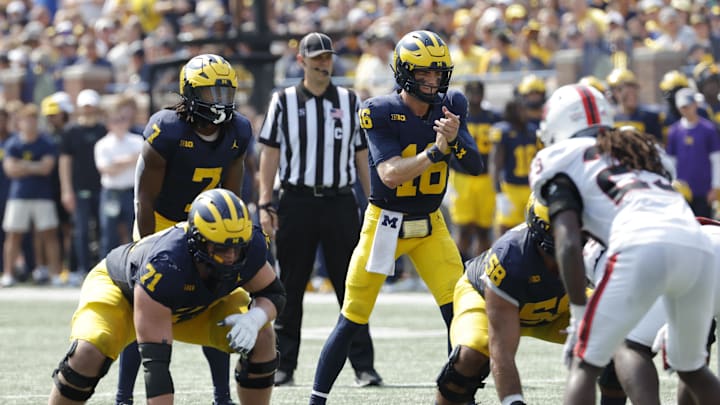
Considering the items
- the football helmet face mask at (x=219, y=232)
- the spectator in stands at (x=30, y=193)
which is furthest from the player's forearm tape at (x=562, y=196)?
the spectator in stands at (x=30, y=193)

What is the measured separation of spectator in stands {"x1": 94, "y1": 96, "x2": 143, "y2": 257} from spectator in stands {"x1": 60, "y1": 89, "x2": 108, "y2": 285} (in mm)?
507

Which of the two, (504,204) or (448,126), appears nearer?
(448,126)

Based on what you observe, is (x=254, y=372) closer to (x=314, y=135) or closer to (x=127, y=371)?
(x=127, y=371)

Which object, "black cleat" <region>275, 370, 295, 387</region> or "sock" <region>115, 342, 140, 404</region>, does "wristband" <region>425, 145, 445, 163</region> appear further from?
"black cleat" <region>275, 370, 295, 387</region>

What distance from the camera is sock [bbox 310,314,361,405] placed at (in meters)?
6.48

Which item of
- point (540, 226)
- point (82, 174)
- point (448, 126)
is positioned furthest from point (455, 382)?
point (82, 174)

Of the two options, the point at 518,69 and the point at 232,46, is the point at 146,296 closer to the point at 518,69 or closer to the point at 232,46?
the point at 518,69

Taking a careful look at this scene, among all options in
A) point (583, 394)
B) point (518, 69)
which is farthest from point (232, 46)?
point (583, 394)

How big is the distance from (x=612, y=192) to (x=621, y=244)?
0.21 m

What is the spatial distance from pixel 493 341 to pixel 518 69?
916 centimetres

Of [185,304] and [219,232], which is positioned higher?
[219,232]

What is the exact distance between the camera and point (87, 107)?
14.1 m

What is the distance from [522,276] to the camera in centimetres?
557

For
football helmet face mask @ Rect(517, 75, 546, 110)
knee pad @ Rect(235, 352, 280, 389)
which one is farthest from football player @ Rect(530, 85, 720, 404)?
football helmet face mask @ Rect(517, 75, 546, 110)
